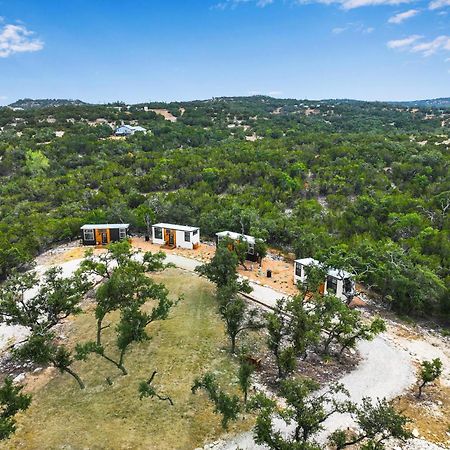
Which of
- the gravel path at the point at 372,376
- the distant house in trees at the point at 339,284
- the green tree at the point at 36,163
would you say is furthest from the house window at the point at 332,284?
the green tree at the point at 36,163

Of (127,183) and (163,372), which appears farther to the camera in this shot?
(127,183)

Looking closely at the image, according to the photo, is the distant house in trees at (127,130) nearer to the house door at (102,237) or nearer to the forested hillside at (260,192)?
the forested hillside at (260,192)

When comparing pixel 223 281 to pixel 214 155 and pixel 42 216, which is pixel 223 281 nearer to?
pixel 42 216

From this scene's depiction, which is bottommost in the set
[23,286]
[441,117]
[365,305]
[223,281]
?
[365,305]

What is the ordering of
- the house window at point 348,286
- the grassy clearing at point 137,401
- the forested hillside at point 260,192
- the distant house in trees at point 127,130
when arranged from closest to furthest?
the grassy clearing at point 137,401
the house window at point 348,286
the forested hillside at point 260,192
the distant house in trees at point 127,130

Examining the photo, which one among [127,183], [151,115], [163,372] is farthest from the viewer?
[151,115]

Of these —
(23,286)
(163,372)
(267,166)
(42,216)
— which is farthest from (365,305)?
(42,216)

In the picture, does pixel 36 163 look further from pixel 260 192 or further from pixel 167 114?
pixel 167 114
